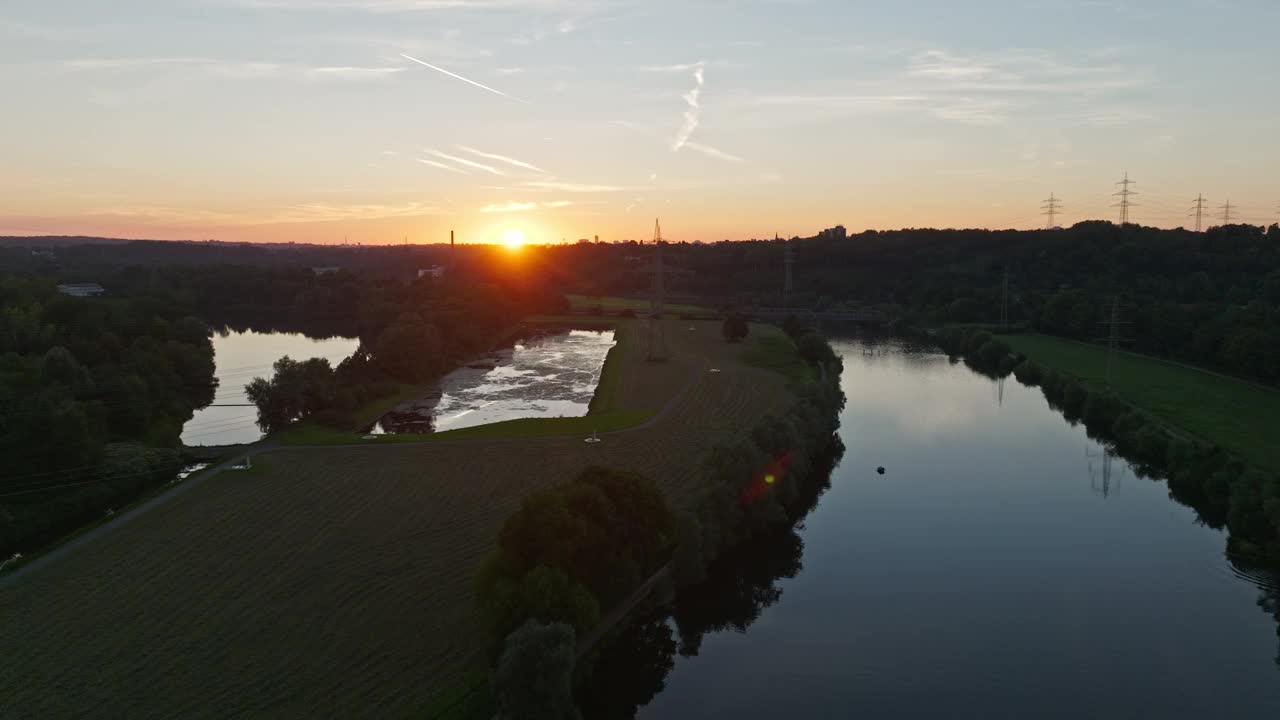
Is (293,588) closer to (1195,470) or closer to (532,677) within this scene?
(532,677)

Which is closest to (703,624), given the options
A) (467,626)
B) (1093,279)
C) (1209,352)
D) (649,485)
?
(649,485)

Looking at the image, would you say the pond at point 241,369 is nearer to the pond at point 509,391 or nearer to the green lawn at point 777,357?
the pond at point 509,391

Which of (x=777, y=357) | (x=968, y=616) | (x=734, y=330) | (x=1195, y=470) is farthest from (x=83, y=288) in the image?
(x=1195, y=470)

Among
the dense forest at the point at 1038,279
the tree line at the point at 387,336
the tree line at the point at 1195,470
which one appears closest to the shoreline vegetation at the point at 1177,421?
the tree line at the point at 1195,470

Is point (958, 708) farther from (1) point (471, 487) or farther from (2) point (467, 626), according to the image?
(1) point (471, 487)

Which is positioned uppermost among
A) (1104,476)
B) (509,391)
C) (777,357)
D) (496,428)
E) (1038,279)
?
(1038,279)

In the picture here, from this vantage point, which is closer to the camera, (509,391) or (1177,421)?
(1177,421)
